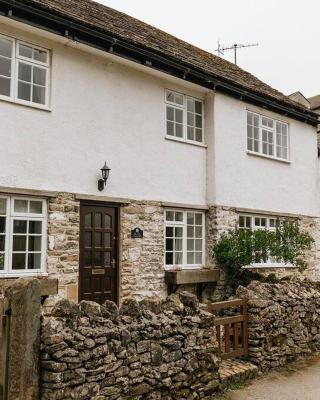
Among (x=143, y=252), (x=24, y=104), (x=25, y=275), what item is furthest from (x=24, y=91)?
(x=143, y=252)

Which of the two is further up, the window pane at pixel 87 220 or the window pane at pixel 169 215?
the window pane at pixel 169 215

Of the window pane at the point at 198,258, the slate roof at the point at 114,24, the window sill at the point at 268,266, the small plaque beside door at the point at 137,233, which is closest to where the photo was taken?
the slate roof at the point at 114,24

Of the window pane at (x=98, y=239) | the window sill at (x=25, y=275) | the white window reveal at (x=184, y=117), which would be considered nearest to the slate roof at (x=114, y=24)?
the white window reveal at (x=184, y=117)

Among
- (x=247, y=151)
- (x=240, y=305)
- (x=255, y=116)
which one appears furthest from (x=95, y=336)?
(x=255, y=116)

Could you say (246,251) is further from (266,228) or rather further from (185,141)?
(185,141)

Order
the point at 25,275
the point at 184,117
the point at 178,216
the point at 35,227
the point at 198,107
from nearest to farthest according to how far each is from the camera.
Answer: the point at 25,275 < the point at 35,227 < the point at 178,216 < the point at 184,117 < the point at 198,107

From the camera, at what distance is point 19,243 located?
8.68 meters

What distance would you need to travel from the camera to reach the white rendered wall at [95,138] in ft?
28.8

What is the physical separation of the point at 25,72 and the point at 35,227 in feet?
9.85

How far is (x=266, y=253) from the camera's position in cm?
1218

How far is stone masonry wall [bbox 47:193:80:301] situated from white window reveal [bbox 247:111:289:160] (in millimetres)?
6308

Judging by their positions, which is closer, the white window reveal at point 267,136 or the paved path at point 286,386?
the paved path at point 286,386

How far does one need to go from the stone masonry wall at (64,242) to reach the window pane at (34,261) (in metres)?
0.19

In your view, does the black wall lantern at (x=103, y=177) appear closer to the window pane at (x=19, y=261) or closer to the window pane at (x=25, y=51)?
the window pane at (x=19, y=261)
